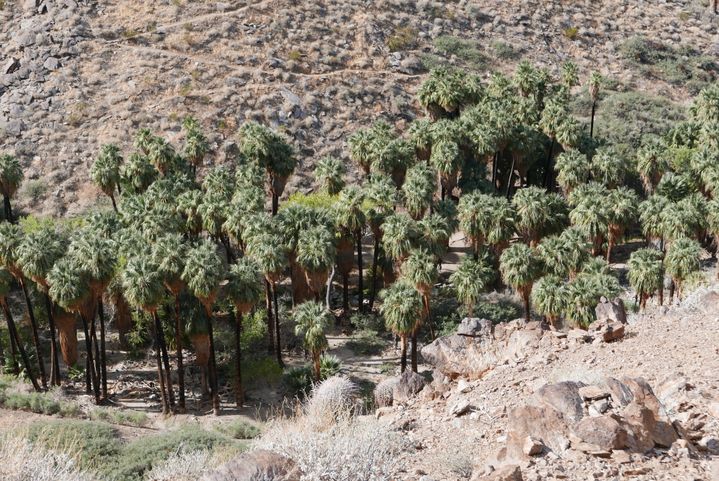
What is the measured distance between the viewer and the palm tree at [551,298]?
143 feet

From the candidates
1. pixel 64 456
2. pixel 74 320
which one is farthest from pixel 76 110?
pixel 64 456

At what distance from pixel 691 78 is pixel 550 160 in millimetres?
30389

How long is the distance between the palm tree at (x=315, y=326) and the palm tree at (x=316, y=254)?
3723mm

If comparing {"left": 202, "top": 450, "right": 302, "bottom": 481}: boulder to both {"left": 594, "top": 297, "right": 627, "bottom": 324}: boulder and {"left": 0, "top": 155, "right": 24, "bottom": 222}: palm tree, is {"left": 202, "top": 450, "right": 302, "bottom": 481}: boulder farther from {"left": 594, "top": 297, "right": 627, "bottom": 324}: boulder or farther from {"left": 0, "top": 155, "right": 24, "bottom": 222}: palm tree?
{"left": 0, "top": 155, "right": 24, "bottom": 222}: palm tree

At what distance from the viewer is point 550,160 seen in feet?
225

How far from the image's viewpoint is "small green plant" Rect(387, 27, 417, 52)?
277ft

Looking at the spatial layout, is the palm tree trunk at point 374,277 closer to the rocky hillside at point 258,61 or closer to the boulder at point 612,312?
the rocky hillside at point 258,61

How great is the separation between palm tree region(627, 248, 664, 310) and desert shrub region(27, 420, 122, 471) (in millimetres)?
28634

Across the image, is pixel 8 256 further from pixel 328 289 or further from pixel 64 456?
pixel 64 456

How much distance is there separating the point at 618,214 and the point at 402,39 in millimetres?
37882

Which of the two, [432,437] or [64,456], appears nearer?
[64,456]

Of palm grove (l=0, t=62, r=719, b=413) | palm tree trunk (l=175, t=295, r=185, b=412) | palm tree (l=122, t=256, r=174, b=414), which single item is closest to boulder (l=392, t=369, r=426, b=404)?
palm grove (l=0, t=62, r=719, b=413)

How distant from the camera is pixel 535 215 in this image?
55000 millimetres

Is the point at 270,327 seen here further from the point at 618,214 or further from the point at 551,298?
the point at 618,214
